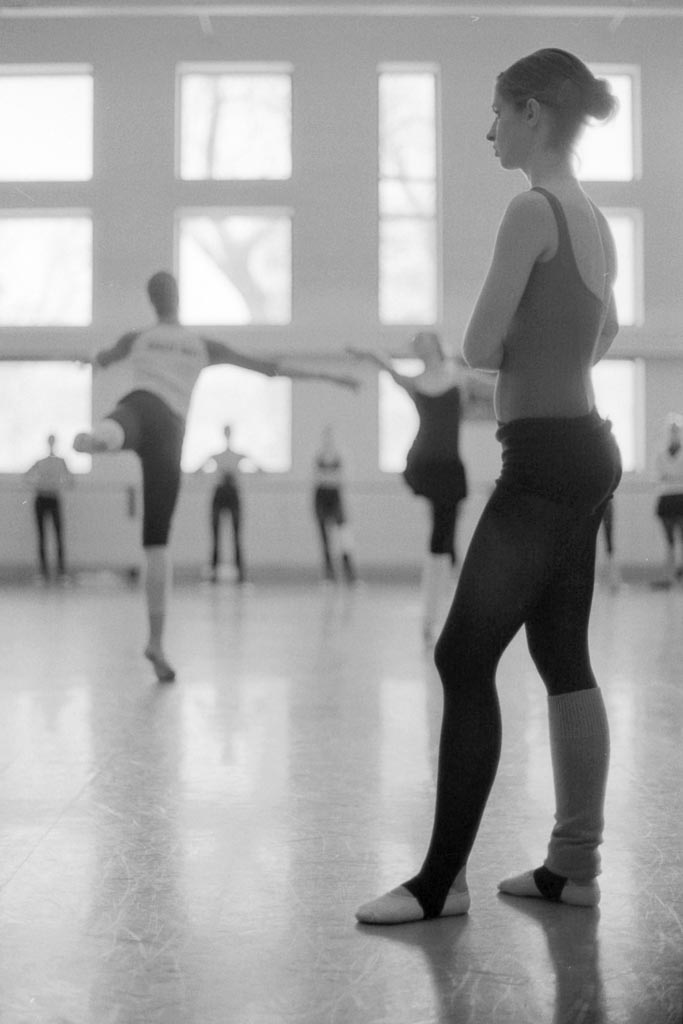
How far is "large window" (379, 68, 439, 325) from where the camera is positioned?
13.0 m

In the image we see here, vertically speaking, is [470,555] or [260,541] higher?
[470,555]

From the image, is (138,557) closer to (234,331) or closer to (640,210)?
(234,331)

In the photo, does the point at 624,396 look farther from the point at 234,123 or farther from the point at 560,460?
the point at 560,460

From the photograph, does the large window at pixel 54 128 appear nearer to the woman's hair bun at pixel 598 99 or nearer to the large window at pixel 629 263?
the large window at pixel 629 263

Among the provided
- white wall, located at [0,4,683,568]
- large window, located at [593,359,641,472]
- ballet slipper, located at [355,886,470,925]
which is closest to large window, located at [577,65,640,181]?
white wall, located at [0,4,683,568]

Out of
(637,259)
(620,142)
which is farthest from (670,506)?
(620,142)

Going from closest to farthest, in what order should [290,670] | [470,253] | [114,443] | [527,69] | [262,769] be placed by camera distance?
[527,69] < [262,769] < [114,443] < [290,670] < [470,253]

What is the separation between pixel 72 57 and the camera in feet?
42.7

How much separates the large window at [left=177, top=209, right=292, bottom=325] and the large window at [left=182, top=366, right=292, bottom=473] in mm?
707

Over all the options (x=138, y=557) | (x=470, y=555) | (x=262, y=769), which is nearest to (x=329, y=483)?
(x=138, y=557)

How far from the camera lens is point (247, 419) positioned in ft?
42.9

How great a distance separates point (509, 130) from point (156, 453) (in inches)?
101

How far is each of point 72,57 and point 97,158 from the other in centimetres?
112

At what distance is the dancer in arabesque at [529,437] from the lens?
5.60 ft
